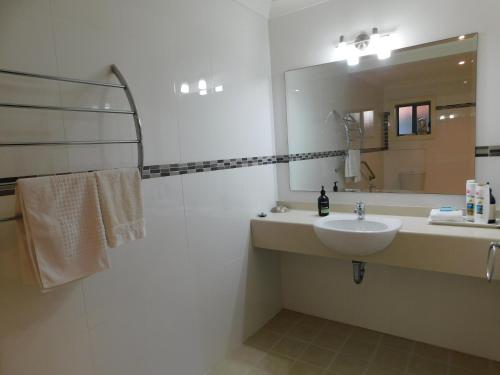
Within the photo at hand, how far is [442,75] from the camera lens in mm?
1911

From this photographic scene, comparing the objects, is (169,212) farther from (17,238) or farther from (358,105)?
(358,105)

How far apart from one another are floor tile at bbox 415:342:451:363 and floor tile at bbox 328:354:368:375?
1.26ft

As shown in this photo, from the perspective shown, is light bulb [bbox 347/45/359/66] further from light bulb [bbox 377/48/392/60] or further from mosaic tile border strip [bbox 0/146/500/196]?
mosaic tile border strip [bbox 0/146/500/196]

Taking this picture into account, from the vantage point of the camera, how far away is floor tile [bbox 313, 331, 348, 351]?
7.20ft

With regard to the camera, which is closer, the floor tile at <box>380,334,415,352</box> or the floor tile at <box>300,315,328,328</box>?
the floor tile at <box>380,334,415,352</box>

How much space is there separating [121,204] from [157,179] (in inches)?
13.6

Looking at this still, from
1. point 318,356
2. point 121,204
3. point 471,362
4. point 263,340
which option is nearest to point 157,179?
point 121,204

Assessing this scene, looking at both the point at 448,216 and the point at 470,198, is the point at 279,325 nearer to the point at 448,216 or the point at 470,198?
the point at 448,216

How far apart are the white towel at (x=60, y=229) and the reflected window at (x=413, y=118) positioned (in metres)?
1.77

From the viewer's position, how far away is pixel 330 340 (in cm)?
226

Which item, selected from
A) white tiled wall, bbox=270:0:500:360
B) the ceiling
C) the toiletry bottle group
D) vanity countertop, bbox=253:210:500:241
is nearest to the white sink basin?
vanity countertop, bbox=253:210:500:241

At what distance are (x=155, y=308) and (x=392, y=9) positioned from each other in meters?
2.18

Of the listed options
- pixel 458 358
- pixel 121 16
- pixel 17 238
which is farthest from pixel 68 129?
pixel 458 358

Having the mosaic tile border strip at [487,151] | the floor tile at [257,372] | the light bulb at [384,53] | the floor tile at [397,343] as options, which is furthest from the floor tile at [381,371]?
the light bulb at [384,53]
